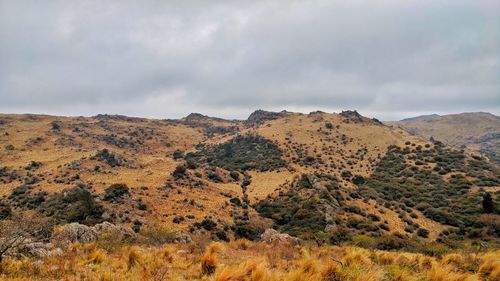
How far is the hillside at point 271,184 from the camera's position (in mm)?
34594

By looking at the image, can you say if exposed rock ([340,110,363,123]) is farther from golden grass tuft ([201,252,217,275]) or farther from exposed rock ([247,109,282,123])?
golden grass tuft ([201,252,217,275])

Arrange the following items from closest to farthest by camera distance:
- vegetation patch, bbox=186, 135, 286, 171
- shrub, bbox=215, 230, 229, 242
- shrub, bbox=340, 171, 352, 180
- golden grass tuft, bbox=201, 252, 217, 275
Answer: golden grass tuft, bbox=201, 252, 217, 275, shrub, bbox=215, 230, 229, 242, shrub, bbox=340, 171, 352, 180, vegetation patch, bbox=186, 135, 286, 171

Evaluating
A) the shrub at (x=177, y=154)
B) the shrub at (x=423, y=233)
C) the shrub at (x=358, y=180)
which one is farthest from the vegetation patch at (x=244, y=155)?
the shrub at (x=423, y=233)

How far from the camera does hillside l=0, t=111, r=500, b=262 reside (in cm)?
3459

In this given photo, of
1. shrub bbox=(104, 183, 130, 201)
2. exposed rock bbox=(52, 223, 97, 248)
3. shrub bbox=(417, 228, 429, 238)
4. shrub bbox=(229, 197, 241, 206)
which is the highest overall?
exposed rock bbox=(52, 223, 97, 248)

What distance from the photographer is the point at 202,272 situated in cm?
887

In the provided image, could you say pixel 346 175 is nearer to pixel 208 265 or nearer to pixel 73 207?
pixel 73 207

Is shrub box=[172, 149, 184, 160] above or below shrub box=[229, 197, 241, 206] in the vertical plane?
above

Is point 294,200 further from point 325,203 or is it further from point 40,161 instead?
point 40,161

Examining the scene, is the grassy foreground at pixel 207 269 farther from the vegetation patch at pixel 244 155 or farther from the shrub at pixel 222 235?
the vegetation patch at pixel 244 155

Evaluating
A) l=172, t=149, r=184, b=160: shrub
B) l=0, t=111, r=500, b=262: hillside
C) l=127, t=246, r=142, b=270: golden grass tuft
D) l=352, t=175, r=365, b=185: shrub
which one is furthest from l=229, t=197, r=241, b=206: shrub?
l=172, t=149, r=184, b=160: shrub

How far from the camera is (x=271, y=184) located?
61125 millimetres

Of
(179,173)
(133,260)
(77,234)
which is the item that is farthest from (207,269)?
(179,173)

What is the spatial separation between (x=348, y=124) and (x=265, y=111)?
2449 inches
